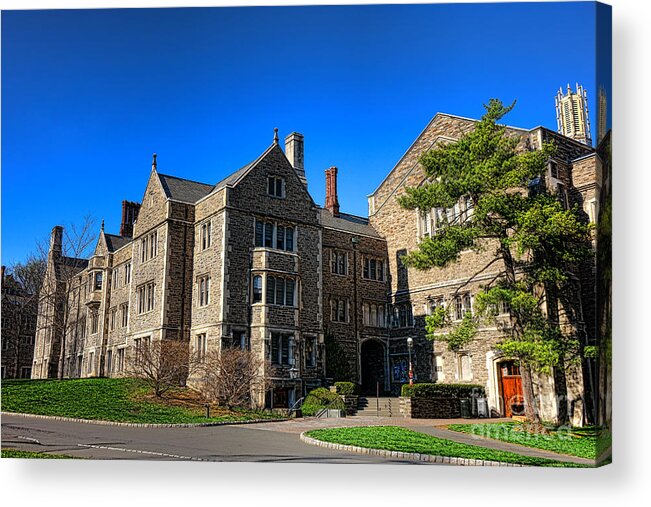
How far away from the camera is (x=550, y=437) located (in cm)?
1327

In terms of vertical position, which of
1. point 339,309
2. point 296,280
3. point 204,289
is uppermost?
point 296,280

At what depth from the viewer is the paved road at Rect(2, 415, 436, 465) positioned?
11758 millimetres

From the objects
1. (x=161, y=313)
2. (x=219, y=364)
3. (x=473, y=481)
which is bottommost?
(x=473, y=481)

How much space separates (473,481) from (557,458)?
5.28ft

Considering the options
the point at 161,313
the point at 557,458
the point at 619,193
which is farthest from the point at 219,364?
the point at 619,193

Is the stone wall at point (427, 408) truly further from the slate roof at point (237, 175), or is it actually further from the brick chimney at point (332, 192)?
the brick chimney at point (332, 192)

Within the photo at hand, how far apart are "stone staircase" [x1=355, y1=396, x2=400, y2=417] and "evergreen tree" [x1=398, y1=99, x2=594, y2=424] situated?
4389 millimetres

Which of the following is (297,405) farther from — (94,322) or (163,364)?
(94,322)

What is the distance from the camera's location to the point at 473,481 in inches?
433

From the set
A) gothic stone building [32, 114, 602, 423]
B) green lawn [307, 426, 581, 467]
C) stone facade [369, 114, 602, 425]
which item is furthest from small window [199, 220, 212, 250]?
green lawn [307, 426, 581, 467]

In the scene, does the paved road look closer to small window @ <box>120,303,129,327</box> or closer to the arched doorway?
the arched doorway

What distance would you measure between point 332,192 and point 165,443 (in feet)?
56.9

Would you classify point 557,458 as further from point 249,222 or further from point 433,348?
point 249,222

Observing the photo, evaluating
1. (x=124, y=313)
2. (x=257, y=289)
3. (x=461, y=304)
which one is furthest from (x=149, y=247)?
(x=461, y=304)
